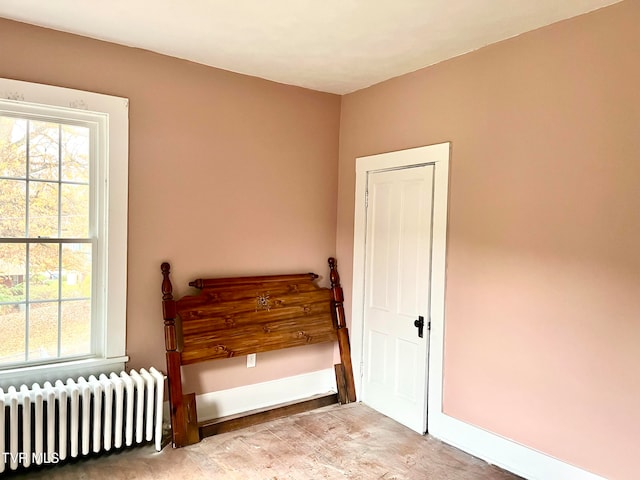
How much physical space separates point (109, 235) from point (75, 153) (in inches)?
21.8

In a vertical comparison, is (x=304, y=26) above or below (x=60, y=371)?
above

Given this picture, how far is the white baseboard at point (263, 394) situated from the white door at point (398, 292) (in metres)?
0.39

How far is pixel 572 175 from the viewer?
8.07 feet

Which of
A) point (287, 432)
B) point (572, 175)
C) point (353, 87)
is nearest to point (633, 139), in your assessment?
point (572, 175)

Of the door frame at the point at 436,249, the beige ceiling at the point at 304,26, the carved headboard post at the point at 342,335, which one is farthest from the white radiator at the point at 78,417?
the beige ceiling at the point at 304,26

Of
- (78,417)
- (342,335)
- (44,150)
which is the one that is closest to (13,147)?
(44,150)

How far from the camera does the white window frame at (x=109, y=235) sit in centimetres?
286

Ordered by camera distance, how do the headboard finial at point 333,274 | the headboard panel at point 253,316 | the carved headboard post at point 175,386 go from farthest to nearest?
the headboard finial at point 333,274, the headboard panel at point 253,316, the carved headboard post at point 175,386

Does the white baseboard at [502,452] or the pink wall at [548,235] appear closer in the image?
the pink wall at [548,235]

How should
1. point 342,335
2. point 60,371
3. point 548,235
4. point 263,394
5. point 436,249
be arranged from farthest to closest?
point 342,335, point 263,394, point 436,249, point 60,371, point 548,235

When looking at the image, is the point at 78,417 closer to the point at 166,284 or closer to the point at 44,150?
the point at 166,284

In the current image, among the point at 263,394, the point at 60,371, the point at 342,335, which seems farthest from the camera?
the point at 342,335

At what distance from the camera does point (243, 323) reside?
11.2ft

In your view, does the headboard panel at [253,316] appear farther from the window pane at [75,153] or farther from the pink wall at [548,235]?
the pink wall at [548,235]
